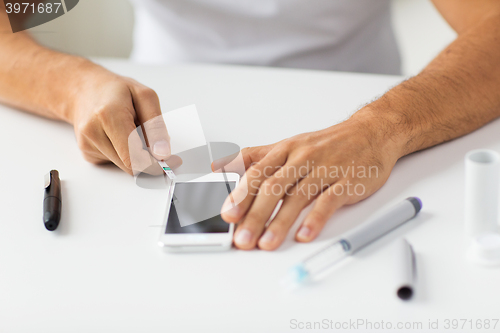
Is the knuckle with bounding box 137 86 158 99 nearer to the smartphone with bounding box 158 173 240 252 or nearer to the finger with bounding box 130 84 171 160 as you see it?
the finger with bounding box 130 84 171 160

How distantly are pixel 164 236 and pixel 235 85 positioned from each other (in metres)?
0.51

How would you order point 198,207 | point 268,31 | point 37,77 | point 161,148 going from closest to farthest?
point 198,207, point 161,148, point 37,77, point 268,31

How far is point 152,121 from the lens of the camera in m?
0.79

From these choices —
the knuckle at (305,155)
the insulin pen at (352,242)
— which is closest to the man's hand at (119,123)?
the knuckle at (305,155)

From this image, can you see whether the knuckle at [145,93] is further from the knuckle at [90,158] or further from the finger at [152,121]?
the knuckle at [90,158]

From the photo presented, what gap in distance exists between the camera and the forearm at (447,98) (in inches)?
30.6

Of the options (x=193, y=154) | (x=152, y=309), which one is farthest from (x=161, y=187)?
(x=152, y=309)

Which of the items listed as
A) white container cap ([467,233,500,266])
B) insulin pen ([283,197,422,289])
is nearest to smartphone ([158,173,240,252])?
insulin pen ([283,197,422,289])

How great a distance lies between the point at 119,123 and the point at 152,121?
6cm

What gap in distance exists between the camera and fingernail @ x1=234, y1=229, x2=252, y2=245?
1.92ft

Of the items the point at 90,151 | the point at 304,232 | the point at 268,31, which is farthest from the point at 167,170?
the point at 268,31

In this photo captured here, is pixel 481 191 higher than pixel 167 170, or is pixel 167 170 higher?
pixel 481 191

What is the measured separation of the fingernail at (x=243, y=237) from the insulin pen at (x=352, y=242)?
0.07m

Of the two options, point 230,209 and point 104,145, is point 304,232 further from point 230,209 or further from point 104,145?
point 104,145
